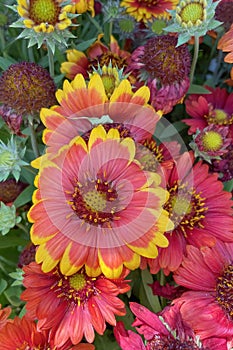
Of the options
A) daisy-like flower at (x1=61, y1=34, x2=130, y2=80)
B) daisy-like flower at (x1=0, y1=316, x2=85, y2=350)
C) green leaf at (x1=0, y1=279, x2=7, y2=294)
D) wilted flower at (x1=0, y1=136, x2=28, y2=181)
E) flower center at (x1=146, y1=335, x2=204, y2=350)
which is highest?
daisy-like flower at (x1=61, y1=34, x2=130, y2=80)

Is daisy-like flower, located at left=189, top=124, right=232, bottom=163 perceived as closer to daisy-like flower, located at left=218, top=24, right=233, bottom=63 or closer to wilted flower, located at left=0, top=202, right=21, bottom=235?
daisy-like flower, located at left=218, top=24, right=233, bottom=63

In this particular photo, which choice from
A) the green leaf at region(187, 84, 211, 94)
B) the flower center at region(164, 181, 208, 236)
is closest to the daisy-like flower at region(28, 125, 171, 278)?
the flower center at region(164, 181, 208, 236)

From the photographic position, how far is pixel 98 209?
2.59ft

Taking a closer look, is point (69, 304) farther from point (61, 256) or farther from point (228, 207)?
point (228, 207)

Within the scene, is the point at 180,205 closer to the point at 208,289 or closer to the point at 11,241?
the point at 208,289

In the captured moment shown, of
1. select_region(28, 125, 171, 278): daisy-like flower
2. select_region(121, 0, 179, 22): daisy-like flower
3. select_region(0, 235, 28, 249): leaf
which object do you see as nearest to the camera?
select_region(28, 125, 171, 278): daisy-like flower

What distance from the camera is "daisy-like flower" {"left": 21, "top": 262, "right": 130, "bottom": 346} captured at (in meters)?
0.78

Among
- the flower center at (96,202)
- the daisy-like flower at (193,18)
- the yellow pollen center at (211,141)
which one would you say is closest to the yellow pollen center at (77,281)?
the flower center at (96,202)

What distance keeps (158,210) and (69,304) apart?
208 millimetres

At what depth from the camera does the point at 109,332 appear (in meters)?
1.02

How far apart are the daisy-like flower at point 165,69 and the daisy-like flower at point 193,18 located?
33mm

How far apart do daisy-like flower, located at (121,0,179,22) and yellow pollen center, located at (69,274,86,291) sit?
0.56 m

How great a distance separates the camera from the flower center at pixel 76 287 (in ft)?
2.69

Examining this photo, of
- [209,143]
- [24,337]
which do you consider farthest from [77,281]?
[209,143]
